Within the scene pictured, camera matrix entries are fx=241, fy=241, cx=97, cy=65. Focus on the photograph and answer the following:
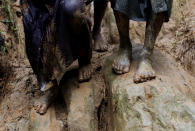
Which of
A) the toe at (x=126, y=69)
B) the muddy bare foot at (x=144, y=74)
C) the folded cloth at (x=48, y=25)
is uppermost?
the folded cloth at (x=48, y=25)

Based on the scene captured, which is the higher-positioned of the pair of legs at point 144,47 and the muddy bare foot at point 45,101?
the pair of legs at point 144,47

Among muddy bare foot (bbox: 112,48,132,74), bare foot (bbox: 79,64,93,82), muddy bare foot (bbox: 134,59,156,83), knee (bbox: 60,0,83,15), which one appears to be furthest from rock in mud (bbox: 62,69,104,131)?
knee (bbox: 60,0,83,15)

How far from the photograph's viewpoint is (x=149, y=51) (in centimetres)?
203

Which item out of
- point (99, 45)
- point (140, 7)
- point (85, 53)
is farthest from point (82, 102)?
point (140, 7)

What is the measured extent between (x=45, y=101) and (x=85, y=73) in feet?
1.51

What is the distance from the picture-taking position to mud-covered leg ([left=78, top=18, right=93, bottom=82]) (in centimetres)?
212

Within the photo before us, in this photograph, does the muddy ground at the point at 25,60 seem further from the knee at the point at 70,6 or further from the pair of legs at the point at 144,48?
the knee at the point at 70,6

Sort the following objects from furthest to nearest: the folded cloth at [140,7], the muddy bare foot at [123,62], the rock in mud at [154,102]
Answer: the muddy bare foot at [123,62]
the folded cloth at [140,7]
the rock in mud at [154,102]

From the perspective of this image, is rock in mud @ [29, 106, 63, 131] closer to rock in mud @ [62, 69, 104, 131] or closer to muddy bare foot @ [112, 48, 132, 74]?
rock in mud @ [62, 69, 104, 131]

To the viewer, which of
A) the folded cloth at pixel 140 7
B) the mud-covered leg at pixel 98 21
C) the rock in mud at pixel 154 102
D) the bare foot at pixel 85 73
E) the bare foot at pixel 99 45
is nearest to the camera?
the rock in mud at pixel 154 102

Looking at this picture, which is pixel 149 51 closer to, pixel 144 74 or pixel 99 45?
pixel 144 74

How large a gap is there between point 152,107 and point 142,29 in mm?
1827

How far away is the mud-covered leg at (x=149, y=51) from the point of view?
188 cm

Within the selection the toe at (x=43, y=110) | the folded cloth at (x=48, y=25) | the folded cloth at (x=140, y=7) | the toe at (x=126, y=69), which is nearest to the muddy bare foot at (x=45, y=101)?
the toe at (x=43, y=110)
